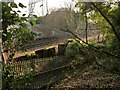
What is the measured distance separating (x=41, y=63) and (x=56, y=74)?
0.56 metres

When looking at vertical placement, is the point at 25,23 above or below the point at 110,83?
above

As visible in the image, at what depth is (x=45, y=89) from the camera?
203 inches

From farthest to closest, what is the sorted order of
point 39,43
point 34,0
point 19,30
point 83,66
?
point 39,43
point 83,66
point 34,0
point 19,30

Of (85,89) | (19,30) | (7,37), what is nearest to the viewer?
(7,37)

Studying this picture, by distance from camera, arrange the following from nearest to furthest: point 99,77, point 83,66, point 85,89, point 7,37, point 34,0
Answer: point 7,37, point 34,0, point 85,89, point 99,77, point 83,66

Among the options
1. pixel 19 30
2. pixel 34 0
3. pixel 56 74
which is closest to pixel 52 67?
pixel 56 74

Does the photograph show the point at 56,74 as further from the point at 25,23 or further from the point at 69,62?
the point at 25,23

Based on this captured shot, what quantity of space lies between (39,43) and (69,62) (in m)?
2.48

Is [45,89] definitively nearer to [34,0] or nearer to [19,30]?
[34,0]

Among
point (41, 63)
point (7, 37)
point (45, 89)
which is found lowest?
point (45, 89)

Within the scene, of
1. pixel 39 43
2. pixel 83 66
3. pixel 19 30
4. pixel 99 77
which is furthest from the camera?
pixel 39 43

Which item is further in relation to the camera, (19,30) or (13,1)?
(19,30)

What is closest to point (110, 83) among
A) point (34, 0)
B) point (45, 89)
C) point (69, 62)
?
point (45, 89)

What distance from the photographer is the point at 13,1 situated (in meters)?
0.96
